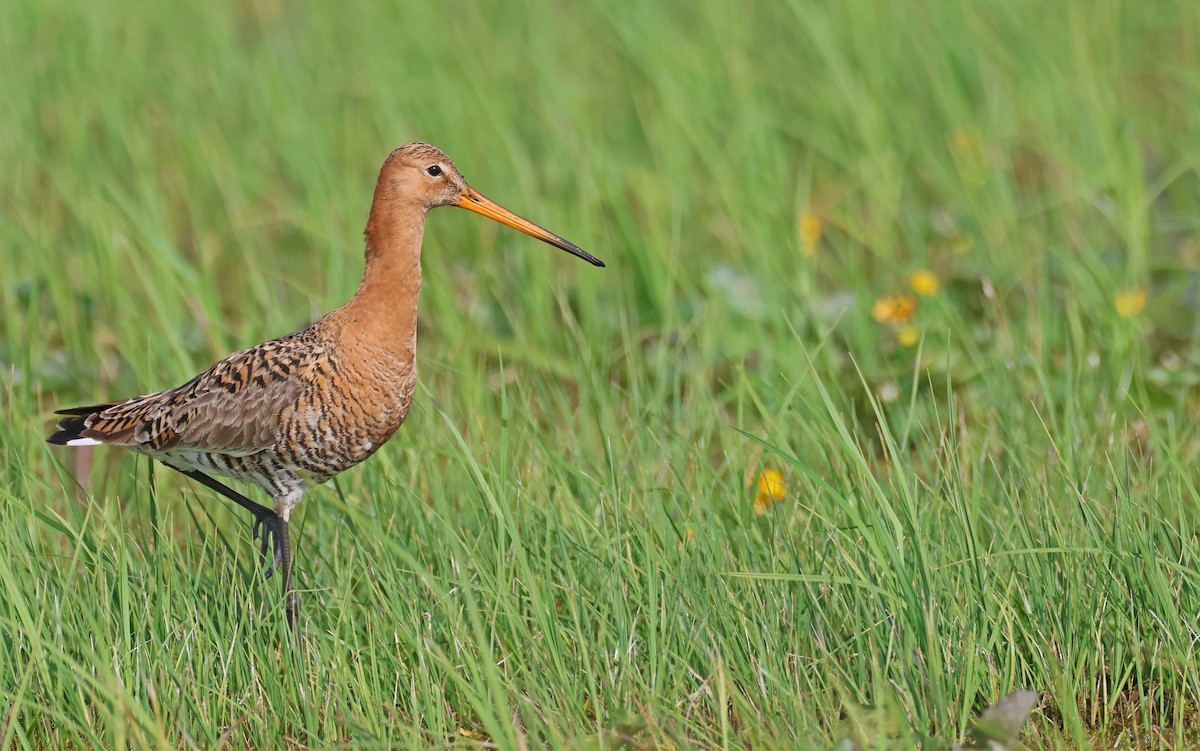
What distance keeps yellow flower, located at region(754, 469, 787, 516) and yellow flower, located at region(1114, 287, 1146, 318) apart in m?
1.36

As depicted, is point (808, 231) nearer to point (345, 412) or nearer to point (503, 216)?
point (503, 216)

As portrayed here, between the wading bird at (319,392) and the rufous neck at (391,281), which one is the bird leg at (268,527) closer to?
the wading bird at (319,392)

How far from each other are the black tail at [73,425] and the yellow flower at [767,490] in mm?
1755

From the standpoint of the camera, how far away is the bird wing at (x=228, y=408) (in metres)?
3.76

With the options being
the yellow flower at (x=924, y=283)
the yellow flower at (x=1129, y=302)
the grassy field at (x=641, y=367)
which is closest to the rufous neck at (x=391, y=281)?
the grassy field at (x=641, y=367)

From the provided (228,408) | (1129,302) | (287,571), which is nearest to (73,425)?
(228,408)

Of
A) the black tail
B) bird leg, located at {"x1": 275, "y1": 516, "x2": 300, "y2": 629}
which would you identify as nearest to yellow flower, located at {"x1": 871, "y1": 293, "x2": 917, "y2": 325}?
bird leg, located at {"x1": 275, "y1": 516, "x2": 300, "y2": 629}

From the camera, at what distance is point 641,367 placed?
5023mm

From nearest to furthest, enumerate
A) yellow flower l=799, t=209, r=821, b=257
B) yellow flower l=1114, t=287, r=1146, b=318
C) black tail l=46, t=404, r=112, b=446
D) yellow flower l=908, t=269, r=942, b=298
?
black tail l=46, t=404, r=112, b=446 < yellow flower l=1114, t=287, r=1146, b=318 < yellow flower l=908, t=269, r=942, b=298 < yellow flower l=799, t=209, r=821, b=257

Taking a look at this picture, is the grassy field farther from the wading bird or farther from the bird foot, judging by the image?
the wading bird

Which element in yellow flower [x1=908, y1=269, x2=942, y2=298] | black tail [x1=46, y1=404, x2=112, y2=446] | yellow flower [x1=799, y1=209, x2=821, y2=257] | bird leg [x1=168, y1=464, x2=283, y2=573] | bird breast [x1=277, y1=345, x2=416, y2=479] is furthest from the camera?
yellow flower [x1=799, y1=209, x2=821, y2=257]

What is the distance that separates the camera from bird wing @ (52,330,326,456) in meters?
3.76

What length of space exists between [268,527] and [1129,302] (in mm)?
2740

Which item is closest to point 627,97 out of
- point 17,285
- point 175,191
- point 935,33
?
point 935,33
